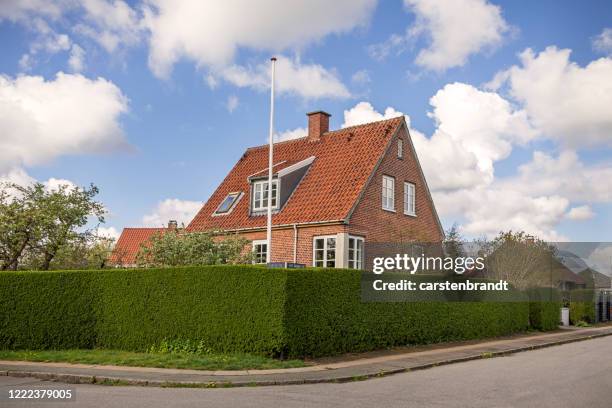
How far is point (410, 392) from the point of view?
440 inches

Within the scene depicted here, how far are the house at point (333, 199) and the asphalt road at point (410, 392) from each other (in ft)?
38.5

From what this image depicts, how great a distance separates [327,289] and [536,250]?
79.1 feet

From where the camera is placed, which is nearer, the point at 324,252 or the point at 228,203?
the point at 324,252

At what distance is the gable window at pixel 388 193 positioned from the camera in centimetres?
2802

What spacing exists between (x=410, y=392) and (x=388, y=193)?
1769cm

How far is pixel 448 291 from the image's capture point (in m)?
20.9

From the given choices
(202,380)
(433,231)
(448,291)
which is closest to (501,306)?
(448,291)

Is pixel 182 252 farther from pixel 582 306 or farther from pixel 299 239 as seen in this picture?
pixel 582 306

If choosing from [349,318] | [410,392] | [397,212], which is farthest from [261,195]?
[410,392]

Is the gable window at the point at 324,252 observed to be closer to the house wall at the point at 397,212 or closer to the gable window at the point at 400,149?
the house wall at the point at 397,212

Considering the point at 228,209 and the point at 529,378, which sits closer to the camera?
the point at 529,378

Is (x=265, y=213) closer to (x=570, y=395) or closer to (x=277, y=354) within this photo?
(x=277, y=354)

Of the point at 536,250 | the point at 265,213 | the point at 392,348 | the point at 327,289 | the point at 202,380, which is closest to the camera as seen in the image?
the point at 202,380

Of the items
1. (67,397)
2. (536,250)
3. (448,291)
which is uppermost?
(536,250)
